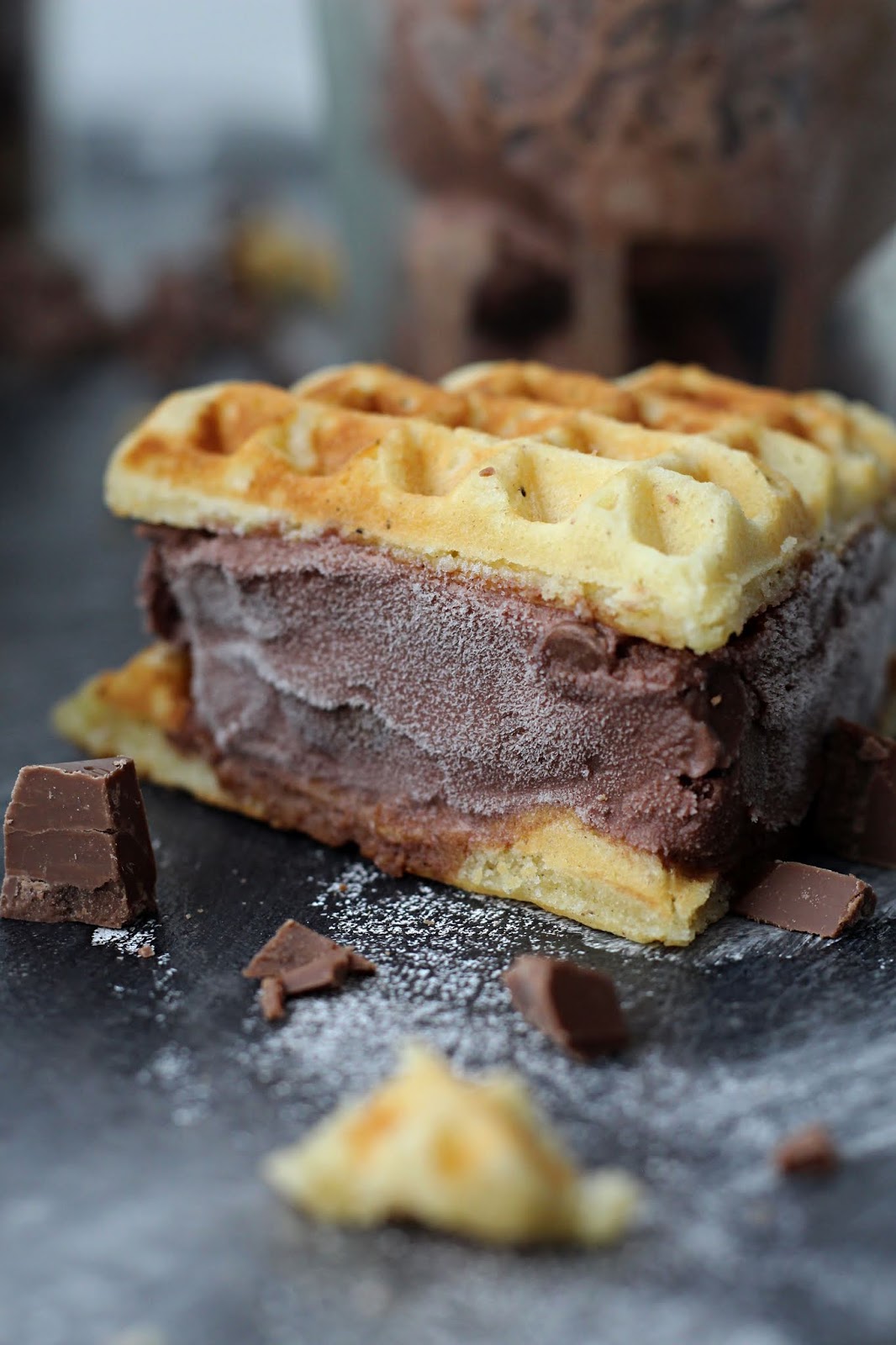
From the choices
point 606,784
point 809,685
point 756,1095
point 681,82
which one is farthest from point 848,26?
point 756,1095

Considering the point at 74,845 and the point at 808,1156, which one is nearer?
the point at 808,1156

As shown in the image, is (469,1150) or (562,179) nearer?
(469,1150)

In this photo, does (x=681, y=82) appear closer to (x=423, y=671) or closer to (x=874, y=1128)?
(x=423, y=671)

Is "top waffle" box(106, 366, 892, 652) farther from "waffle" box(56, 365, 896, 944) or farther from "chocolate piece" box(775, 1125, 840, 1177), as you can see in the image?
"chocolate piece" box(775, 1125, 840, 1177)

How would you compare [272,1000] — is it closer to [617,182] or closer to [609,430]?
[609,430]

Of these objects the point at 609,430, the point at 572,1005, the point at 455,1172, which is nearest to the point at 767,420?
the point at 609,430

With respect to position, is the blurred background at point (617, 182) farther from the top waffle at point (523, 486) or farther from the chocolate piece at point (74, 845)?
the chocolate piece at point (74, 845)

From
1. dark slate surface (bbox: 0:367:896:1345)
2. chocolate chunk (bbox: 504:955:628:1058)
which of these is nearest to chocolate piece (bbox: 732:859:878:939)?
dark slate surface (bbox: 0:367:896:1345)
